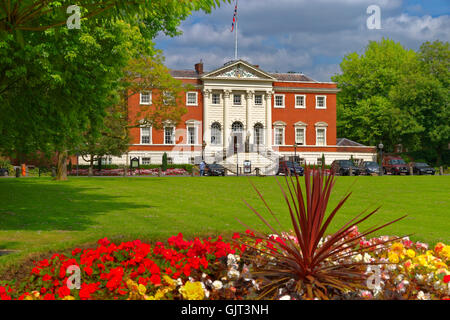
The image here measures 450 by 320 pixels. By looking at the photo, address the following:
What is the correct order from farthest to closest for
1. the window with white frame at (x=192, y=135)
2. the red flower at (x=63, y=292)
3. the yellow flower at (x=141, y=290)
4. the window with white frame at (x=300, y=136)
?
the window with white frame at (x=300, y=136)
the window with white frame at (x=192, y=135)
the yellow flower at (x=141, y=290)
the red flower at (x=63, y=292)

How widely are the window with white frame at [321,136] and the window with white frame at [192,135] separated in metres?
16.5

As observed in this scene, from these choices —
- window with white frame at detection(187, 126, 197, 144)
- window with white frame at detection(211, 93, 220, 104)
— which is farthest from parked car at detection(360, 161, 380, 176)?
window with white frame at detection(187, 126, 197, 144)

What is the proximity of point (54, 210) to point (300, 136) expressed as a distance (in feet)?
167

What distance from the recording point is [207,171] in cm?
4794

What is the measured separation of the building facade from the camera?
5906cm

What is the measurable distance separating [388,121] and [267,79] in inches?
656

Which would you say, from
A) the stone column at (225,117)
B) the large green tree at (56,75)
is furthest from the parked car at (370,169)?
the large green tree at (56,75)

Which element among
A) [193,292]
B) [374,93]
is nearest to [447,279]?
[193,292]

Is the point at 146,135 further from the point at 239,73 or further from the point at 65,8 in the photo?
the point at 65,8

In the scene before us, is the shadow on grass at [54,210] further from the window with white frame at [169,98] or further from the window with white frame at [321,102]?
the window with white frame at [321,102]

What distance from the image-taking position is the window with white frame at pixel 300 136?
63688 mm

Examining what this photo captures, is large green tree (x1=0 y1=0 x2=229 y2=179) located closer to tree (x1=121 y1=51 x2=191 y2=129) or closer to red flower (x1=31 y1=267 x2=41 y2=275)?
red flower (x1=31 y1=267 x2=41 y2=275)

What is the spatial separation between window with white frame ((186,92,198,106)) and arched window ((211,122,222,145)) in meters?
3.65

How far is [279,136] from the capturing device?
6325cm
